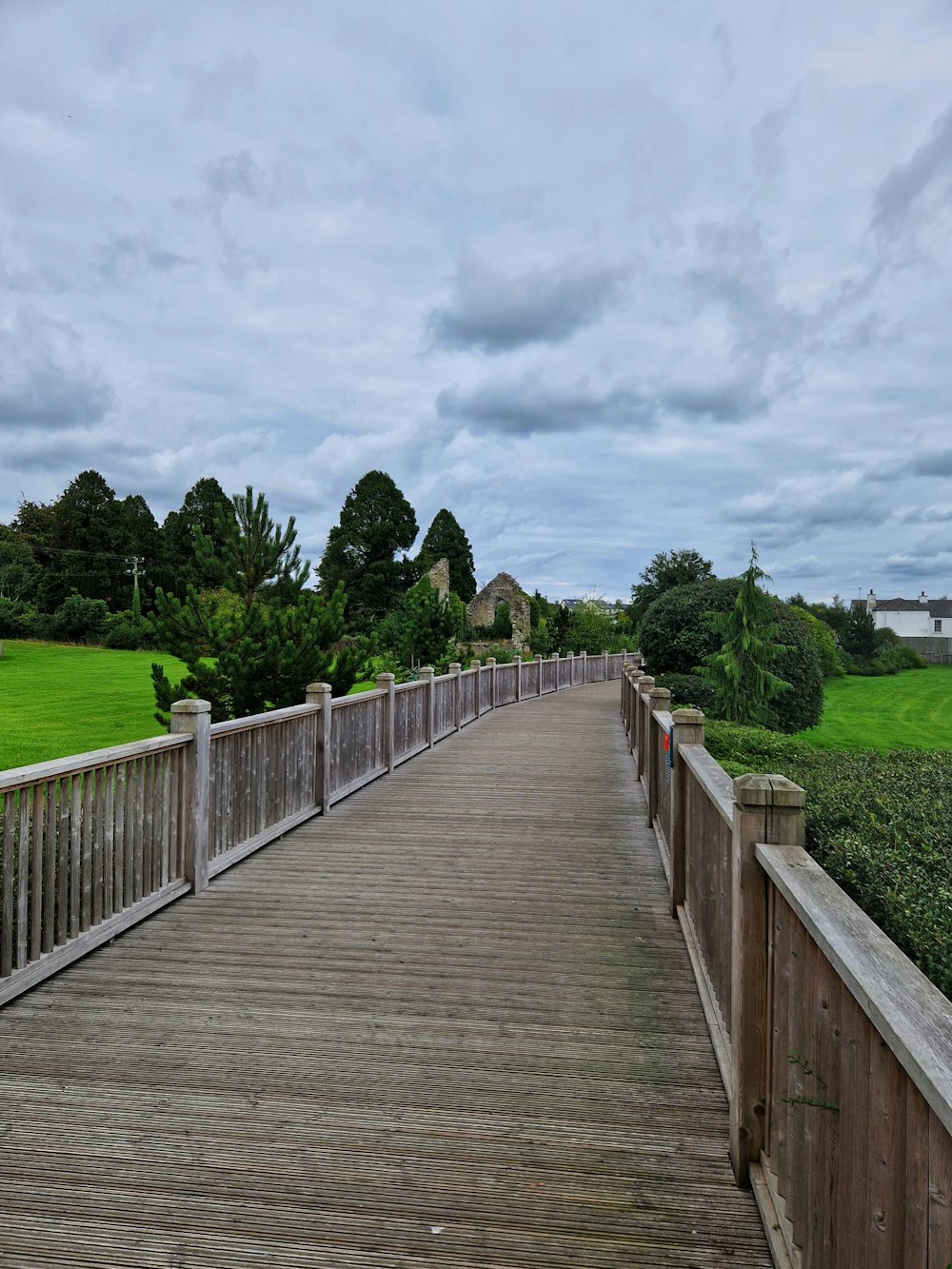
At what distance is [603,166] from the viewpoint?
15266 millimetres

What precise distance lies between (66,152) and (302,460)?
32593mm

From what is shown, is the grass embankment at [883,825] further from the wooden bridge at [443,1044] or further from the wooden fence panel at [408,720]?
the wooden fence panel at [408,720]

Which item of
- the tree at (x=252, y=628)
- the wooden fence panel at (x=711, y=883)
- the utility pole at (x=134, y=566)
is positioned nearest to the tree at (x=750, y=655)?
the tree at (x=252, y=628)

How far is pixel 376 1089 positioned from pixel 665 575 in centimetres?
4906

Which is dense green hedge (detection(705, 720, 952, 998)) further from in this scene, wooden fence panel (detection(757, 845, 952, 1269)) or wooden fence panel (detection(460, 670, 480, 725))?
wooden fence panel (detection(460, 670, 480, 725))

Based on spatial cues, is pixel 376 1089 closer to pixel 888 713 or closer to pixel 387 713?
pixel 387 713

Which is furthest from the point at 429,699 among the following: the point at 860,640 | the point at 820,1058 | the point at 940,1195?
the point at 860,640

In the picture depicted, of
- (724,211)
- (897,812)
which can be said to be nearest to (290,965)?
(897,812)

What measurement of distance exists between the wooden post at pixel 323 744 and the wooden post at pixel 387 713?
1957mm

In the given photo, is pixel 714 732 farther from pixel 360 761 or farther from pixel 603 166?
pixel 603 166

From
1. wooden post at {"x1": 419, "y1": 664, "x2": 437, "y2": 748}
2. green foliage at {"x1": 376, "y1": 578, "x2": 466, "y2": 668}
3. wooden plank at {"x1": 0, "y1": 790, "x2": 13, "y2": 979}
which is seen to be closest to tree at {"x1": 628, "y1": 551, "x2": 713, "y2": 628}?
green foliage at {"x1": 376, "y1": 578, "x2": 466, "y2": 668}

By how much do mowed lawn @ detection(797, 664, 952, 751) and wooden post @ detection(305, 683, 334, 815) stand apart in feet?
32.4

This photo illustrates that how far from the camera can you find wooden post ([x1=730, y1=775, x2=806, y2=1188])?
2.33 meters

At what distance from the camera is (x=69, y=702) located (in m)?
21.9
